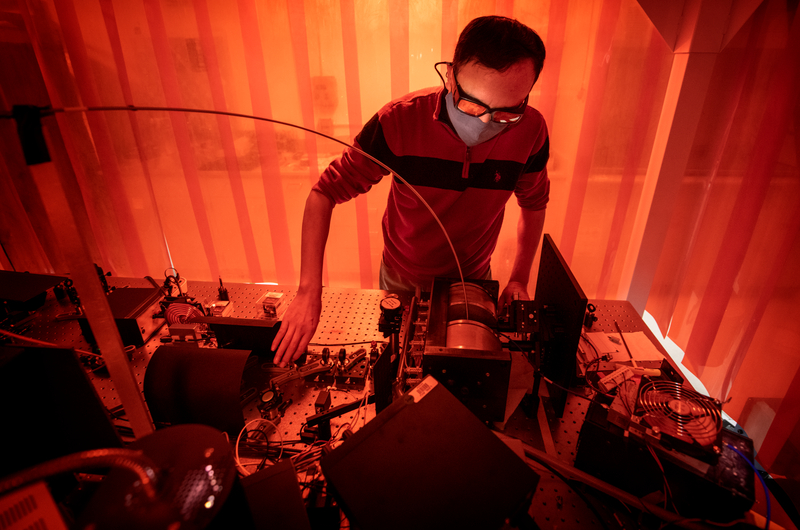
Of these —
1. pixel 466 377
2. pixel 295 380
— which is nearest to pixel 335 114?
pixel 295 380

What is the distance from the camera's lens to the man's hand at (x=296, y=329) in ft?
3.43

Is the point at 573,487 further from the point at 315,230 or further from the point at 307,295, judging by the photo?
the point at 315,230

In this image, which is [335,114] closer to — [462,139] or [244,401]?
[462,139]

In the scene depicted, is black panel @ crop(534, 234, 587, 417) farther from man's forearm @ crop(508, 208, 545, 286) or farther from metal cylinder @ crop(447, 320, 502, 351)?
man's forearm @ crop(508, 208, 545, 286)

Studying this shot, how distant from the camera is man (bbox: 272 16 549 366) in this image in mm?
1008

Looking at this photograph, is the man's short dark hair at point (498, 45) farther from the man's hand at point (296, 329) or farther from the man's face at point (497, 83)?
the man's hand at point (296, 329)

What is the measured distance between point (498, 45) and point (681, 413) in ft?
3.16

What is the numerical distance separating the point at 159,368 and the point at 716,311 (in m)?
2.27

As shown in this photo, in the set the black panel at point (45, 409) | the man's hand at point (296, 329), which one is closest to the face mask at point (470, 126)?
the man's hand at point (296, 329)

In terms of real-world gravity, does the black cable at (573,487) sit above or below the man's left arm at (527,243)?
below

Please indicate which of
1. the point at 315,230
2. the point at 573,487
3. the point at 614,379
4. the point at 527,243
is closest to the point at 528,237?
the point at 527,243

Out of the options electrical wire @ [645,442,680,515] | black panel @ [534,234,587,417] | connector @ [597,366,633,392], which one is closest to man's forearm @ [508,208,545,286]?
black panel @ [534,234,587,417]

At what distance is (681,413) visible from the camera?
0.73m

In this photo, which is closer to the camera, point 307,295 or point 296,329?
point 296,329
